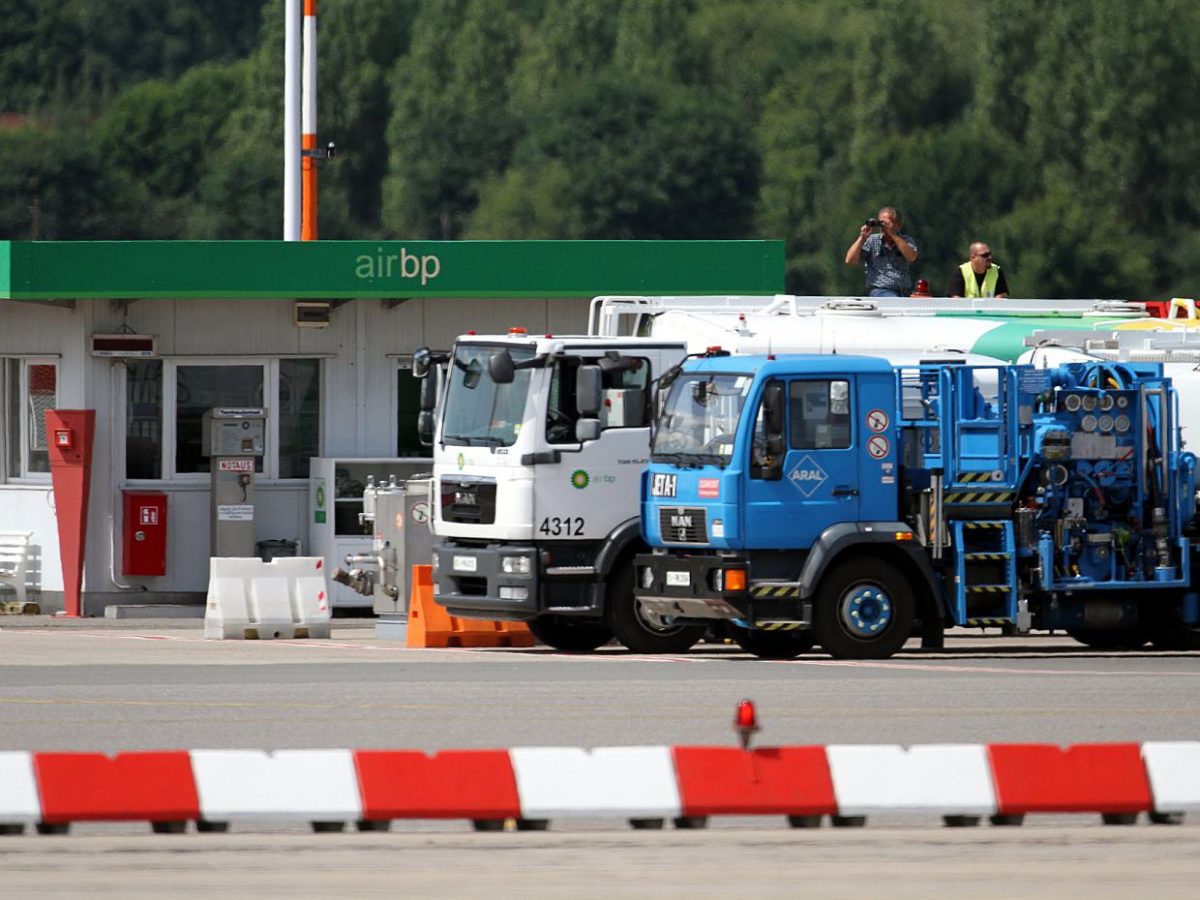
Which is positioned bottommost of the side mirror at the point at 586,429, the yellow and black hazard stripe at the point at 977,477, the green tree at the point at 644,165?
the yellow and black hazard stripe at the point at 977,477

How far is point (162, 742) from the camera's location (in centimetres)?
1537

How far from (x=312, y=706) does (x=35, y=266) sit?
11354mm

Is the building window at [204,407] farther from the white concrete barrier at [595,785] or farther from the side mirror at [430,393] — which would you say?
the white concrete barrier at [595,785]

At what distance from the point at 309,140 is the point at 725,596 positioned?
1443 cm

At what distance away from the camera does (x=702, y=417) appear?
2109 cm

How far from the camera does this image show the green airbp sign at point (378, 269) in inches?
1091

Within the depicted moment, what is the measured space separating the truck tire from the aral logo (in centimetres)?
180

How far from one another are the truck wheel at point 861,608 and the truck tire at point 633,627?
160 cm

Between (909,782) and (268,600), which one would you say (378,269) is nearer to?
(268,600)

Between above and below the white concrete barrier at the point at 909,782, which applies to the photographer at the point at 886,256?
above

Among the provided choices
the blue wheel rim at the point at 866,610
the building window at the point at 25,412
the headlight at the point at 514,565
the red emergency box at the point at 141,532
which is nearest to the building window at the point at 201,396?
the red emergency box at the point at 141,532

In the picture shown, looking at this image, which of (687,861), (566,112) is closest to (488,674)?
(687,861)

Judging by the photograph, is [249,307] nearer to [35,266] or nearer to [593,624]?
[35,266]

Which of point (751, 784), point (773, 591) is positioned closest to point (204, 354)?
point (773, 591)
